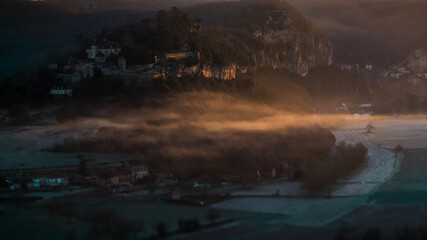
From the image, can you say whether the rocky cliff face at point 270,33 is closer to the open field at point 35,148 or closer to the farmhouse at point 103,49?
Answer: the farmhouse at point 103,49

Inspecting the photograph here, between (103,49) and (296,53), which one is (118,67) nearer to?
(103,49)

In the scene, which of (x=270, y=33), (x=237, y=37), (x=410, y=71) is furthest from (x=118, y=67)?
(x=410, y=71)

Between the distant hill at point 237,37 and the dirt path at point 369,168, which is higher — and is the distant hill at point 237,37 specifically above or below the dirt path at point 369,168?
above

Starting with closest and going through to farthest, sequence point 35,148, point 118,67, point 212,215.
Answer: point 212,215 < point 35,148 < point 118,67

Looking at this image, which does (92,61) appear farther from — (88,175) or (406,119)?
(406,119)

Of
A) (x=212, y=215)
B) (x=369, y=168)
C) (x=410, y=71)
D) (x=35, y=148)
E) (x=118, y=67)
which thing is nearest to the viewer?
(x=212, y=215)

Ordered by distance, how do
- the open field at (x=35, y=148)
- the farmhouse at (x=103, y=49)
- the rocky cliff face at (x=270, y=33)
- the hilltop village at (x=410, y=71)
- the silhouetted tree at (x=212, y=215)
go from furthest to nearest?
the hilltop village at (x=410, y=71), the rocky cliff face at (x=270, y=33), the farmhouse at (x=103, y=49), the open field at (x=35, y=148), the silhouetted tree at (x=212, y=215)

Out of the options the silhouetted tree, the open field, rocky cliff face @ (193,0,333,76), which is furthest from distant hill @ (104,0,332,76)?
the silhouetted tree

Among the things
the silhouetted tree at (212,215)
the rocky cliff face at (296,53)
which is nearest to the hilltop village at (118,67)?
the silhouetted tree at (212,215)

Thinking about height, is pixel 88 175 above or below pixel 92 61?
below

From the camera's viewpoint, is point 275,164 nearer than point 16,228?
No

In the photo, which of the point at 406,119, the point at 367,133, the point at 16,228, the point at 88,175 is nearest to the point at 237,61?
the point at 367,133
